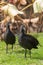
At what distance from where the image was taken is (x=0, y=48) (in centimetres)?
814

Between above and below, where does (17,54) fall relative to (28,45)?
below

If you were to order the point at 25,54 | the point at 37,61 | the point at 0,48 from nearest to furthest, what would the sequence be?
the point at 37,61, the point at 25,54, the point at 0,48

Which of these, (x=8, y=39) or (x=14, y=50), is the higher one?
(x=8, y=39)

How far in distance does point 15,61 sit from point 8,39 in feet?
3.59

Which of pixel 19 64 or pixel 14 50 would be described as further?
pixel 14 50

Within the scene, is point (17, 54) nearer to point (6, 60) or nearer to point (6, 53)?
point (6, 53)

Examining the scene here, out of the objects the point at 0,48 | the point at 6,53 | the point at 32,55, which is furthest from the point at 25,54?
the point at 0,48

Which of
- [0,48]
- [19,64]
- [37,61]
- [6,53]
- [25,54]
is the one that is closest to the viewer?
[19,64]

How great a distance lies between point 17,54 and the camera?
286 inches

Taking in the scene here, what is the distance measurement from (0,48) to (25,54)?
1500 mm

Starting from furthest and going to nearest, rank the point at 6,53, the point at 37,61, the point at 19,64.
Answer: the point at 6,53 → the point at 37,61 → the point at 19,64

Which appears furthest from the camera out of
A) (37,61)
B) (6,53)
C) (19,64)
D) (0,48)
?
(0,48)

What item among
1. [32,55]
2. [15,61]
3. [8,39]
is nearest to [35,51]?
[32,55]

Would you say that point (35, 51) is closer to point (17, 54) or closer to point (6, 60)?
point (17, 54)
